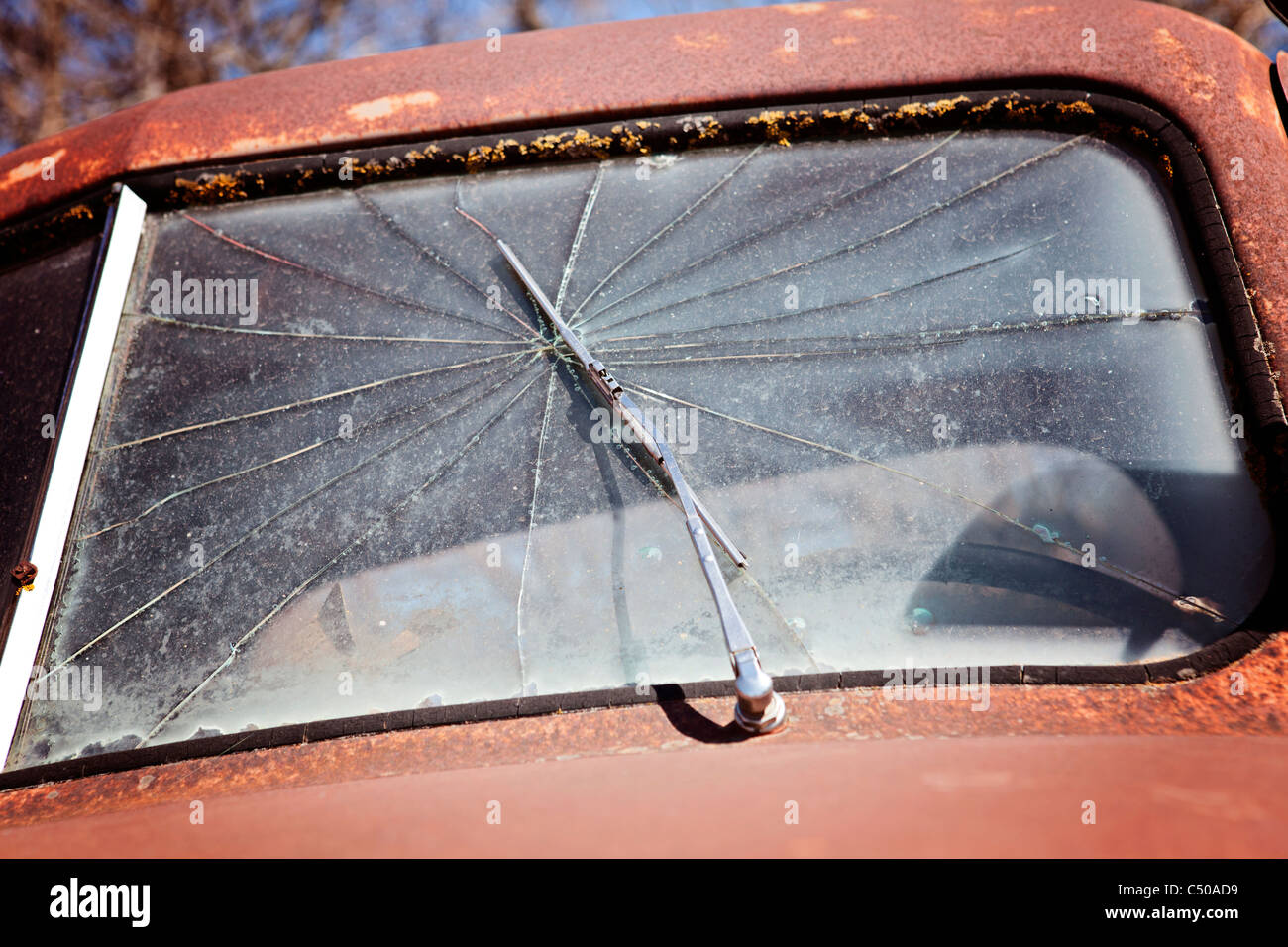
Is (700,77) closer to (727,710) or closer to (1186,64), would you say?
(1186,64)

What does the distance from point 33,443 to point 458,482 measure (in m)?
0.89

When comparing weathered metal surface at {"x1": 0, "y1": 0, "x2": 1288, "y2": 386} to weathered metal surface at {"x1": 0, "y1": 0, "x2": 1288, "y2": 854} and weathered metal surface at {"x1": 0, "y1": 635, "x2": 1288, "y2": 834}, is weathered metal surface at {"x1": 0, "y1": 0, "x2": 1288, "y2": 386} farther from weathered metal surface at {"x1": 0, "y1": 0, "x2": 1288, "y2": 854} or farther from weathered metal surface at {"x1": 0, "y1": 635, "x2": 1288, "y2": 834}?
weathered metal surface at {"x1": 0, "y1": 635, "x2": 1288, "y2": 834}

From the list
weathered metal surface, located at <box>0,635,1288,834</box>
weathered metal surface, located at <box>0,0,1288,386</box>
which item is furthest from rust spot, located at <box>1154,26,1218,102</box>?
weathered metal surface, located at <box>0,635,1288,834</box>

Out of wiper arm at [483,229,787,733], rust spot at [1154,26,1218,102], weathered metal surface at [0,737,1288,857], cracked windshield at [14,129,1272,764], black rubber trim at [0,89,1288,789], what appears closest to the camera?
weathered metal surface at [0,737,1288,857]

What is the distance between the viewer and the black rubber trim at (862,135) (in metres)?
1.36

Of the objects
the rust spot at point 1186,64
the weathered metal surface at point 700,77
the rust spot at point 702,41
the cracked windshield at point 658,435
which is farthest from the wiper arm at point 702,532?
the rust spot at point 1186,64

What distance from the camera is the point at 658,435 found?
164 centimetres

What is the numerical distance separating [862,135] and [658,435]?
33.6 inches

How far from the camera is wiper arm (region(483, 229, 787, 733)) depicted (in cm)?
124

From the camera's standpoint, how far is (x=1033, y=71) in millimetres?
1896

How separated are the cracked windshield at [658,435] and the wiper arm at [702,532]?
3 centimetres

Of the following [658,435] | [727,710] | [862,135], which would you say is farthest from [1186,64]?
[727,710]

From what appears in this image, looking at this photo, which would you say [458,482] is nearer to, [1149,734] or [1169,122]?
[1149,734]

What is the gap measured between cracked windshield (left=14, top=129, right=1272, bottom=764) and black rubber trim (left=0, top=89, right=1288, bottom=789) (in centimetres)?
4
